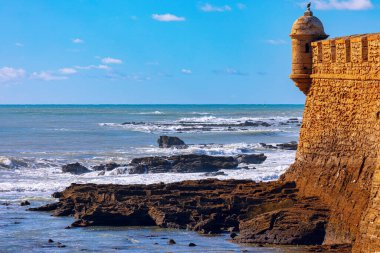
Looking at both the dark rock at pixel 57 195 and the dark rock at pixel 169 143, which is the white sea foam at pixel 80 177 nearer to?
the dark rock at pixel 57 195

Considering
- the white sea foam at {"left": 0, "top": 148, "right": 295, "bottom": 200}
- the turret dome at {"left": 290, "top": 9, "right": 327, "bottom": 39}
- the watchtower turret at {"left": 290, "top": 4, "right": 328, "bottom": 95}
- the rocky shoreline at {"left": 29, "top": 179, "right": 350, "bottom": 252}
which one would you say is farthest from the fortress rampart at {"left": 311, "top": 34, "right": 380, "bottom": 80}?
the white sea foam at {"left": 0, "top": 148, "right": 295, "bottom": 200}

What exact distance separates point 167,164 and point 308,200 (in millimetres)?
17913

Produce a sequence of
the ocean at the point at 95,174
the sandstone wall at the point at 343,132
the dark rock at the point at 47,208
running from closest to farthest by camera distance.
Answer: the sandstone wall at the point at 343,132 < the ocean at the point at 95,174 < the dark rock at the point at 47,208

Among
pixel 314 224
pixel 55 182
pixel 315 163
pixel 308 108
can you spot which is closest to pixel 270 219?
pixel 314 224

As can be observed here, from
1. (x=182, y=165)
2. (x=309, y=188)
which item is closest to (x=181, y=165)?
(x=182, y=165)

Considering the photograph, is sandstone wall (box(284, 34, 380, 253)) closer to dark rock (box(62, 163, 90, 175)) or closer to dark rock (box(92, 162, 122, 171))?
dark rock (box(62, 163, 90, 175))

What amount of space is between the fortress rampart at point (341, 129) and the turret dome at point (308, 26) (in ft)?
0.10

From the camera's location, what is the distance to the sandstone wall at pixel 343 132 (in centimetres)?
2200

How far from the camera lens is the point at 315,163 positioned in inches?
1013

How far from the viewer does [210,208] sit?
26.0 m

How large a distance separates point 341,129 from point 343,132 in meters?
0.17

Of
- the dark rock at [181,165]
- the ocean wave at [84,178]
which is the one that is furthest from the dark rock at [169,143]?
the dark rock at [181,165]

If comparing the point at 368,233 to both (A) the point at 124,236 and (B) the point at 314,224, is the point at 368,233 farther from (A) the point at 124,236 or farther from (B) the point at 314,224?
(A) the point at 124,236

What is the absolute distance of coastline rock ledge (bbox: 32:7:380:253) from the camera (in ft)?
73.5
